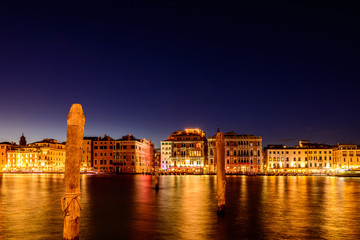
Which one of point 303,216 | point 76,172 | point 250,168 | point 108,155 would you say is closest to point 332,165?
point 250,168

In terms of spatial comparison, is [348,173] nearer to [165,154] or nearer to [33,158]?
[165,154]

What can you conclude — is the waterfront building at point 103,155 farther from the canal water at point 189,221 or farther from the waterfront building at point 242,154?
the canal water at point 189,221

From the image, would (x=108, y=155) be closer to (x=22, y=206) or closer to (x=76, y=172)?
(x=22, y=206)

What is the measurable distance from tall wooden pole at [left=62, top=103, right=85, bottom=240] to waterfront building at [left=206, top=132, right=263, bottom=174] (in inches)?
4205

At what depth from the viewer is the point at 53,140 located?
14300 cm

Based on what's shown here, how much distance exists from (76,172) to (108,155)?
123 metres

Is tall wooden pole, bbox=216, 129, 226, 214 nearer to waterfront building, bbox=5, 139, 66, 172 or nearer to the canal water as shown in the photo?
the canal water

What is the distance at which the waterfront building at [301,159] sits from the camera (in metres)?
122

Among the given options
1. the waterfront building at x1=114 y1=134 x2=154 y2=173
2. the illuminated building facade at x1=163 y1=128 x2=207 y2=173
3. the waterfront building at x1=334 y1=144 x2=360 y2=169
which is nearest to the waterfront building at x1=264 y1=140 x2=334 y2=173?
the waterfront building at x1=334 y1=144 x2=360 y2=169

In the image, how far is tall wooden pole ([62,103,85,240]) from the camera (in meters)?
12.3

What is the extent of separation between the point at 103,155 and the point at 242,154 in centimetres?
4983

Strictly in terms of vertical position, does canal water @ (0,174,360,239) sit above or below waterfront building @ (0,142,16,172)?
below

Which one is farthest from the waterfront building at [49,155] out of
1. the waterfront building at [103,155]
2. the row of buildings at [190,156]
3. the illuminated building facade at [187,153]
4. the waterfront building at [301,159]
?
the waterfront building at [301,159]

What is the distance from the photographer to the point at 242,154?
119 metres
